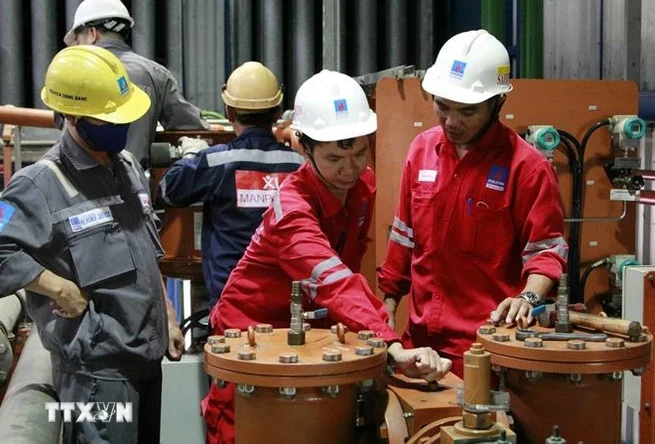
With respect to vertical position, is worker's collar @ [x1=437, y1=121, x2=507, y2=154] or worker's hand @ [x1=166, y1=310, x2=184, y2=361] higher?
worker's collar @ [x1=437, y1=121, x2=507, y2=154]

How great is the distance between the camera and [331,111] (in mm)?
2145

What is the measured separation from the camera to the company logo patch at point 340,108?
2146 mm

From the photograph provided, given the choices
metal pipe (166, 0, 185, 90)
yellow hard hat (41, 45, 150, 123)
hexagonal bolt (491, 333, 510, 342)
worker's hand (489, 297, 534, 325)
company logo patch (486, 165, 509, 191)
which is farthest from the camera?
metal pipe (166, 0, 185, 90)

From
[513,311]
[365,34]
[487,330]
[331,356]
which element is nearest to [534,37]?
[365,34]

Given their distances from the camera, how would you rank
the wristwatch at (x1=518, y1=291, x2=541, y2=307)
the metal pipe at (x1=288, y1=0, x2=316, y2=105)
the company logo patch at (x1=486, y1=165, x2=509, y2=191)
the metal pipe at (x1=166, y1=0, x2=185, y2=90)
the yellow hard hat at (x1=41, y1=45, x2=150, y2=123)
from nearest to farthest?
the wristwatch at (x1=518, y1=291, x2=541, y2=307) < the yellow hard hat at (x1=41, y1=45, x2=150, y2=123) < the company logo patch at (x1=486, y1=165, x2=509, y2=191) < the metal pipe at (x1=166, y1=0, x2=185, y2=90) < the metal pipe at (x1=288, y1=0, x2=316, y2=105)

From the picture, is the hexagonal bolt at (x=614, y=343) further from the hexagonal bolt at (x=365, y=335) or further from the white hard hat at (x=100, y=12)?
the white hard hat at (x=100, y=12)

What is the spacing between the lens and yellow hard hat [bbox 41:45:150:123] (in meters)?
2.10

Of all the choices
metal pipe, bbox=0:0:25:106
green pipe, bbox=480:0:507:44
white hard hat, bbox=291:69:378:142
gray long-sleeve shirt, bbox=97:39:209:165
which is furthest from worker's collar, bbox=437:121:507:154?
metal pipe, bbox=0:0:25:106

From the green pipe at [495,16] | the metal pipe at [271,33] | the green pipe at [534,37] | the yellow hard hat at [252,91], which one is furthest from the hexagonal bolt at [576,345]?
the metal pipe at [271,33]

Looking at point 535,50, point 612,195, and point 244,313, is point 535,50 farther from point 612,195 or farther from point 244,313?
point 244,313

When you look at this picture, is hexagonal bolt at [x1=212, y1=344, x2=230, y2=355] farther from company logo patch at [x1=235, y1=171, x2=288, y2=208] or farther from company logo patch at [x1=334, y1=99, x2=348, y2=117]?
company logo patch at [x1=235, y1=171, x2=288, y2=208]

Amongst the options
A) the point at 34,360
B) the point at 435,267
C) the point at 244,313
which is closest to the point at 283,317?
the point at 244,313

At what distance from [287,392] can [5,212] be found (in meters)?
0.84

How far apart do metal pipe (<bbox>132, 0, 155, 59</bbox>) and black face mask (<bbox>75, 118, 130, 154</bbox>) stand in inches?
109
